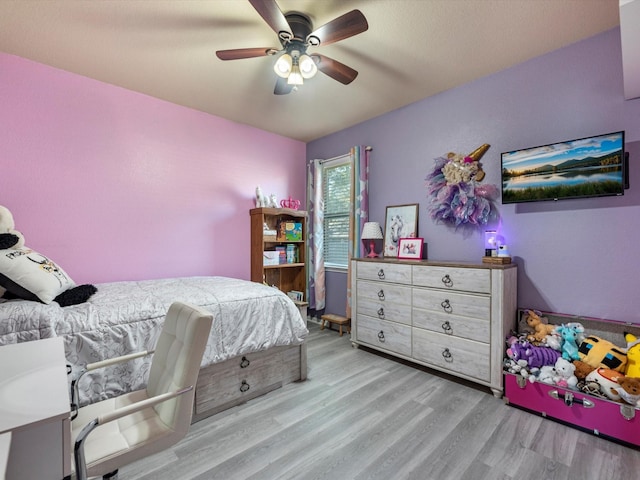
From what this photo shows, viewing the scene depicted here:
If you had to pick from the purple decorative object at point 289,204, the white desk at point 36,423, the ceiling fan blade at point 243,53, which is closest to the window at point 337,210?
the purple decorative object at point 289,204

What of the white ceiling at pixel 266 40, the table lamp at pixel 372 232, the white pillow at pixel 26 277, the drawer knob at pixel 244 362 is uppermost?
the white ceiling at pixel 266 40

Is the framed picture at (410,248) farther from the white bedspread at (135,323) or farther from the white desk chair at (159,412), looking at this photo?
the white desk chair at (159,412)

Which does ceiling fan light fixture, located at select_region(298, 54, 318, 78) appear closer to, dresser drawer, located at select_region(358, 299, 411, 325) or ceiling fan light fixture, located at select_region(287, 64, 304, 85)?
ceiling fan light fixture, located at select_region(287, 64, 304, 85)

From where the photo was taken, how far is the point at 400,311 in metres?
2.84

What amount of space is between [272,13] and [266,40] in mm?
624

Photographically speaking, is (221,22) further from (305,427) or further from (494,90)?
(305,427)

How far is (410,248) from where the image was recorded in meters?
3.13

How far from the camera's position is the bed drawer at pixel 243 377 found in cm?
201

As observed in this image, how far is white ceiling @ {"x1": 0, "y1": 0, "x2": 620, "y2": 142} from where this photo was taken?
1901mm

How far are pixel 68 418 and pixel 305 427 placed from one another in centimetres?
148

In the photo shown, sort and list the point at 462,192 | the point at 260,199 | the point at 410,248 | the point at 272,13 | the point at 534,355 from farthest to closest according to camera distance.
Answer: the point at 260,199
the point at 410,248
the point at 462,192
the point at 534,355
the point at 272,13

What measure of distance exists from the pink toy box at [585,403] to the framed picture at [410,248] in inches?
45.7

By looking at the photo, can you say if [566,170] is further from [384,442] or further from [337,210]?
[337,210]

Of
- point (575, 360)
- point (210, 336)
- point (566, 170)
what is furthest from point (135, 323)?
point (566, 170)
